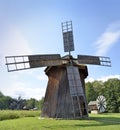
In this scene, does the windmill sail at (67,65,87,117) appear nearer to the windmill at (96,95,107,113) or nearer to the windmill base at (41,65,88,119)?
the windmill base at (41,65,88,119)

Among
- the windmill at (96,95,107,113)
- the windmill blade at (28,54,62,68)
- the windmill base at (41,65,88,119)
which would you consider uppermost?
the windmill blade at (28,54,62,68)

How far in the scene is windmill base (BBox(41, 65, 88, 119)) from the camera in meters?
23.8

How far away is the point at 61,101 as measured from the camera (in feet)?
79.5

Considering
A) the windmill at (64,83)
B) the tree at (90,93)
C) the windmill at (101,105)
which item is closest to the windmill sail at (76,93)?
the windmill at (64,83)

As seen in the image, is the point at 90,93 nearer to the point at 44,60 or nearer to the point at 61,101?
the point at 61,101

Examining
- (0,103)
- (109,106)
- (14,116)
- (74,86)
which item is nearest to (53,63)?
(74,86)

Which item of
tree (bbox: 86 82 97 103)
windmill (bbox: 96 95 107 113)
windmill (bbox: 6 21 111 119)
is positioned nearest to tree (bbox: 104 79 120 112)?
windmill (bbox: 96 95 107 113)

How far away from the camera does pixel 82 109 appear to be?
971 inches

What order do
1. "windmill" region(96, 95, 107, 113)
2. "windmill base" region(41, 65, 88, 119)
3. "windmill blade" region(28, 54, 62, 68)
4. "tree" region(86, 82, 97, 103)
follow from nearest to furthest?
"windmill base" region(41, 65, 88, 119) < "windmill blade" region(28, 54, 62, 68) < "windmill" region(96, 95, 107, 113) < "tree" region(86, 82, 97, 103)

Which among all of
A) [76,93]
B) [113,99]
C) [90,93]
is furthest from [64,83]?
[90,93]

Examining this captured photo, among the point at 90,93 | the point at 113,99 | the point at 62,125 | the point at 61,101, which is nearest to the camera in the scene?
the point at 62,125

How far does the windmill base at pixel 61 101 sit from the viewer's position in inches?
938

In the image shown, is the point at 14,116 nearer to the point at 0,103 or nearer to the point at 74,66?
the point at 74,66

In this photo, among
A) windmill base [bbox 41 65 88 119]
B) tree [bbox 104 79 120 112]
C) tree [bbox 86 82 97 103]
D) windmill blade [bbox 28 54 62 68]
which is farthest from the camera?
tree [bbox 86 82 97 103]
